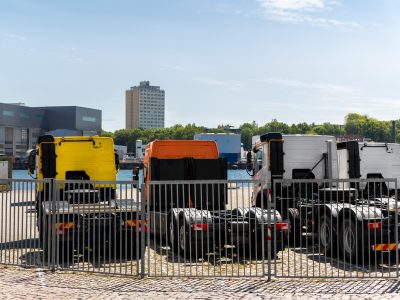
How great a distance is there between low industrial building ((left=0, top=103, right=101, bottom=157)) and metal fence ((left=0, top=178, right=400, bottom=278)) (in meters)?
133

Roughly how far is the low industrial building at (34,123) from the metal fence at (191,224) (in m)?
133

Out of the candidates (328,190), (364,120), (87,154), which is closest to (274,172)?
(328,190)

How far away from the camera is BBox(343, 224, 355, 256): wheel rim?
423 inches

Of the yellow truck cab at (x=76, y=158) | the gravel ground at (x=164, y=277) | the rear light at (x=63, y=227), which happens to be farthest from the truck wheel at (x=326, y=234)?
the yellow truck cab at (x=76, y=158)

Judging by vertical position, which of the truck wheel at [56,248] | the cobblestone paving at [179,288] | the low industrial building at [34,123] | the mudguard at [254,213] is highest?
the low industrial building at [34,123]

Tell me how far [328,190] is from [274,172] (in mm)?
4030

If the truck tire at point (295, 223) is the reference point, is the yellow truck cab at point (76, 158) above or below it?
above

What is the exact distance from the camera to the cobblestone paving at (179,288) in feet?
26.7

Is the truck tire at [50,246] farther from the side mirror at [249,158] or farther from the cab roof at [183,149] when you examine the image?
the side mirror at [249,158]

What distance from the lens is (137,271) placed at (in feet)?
31.3

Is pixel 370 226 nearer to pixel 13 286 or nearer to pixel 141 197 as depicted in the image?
pixel 141 197

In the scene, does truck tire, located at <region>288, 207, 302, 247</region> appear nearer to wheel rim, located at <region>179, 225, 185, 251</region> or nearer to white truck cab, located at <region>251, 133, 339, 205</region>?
wheel rim, located at <region>179, 225, 185, 251</region>

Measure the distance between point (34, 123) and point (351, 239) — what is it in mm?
144810

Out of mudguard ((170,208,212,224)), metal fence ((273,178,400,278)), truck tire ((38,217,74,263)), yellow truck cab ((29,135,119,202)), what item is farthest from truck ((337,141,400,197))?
truck tire ((38,217,74,263))
